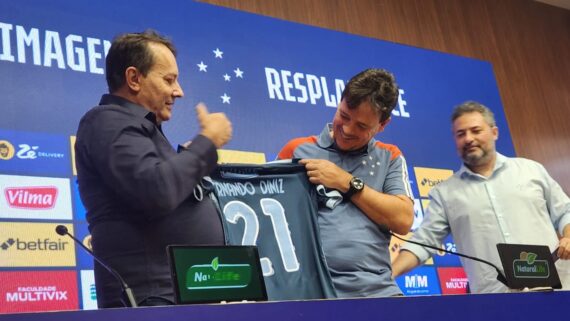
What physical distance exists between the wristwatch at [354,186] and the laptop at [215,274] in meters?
0.61

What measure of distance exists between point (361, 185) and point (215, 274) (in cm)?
71

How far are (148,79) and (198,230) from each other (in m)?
0.34

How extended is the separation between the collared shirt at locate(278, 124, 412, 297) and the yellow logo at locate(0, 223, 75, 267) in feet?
2.55

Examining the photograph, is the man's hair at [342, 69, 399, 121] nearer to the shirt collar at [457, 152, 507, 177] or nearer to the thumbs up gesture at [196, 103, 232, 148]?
the thumbs up gesture at [196, 103, 232, 148]

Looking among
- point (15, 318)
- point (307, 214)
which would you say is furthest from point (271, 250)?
point (15, 318)

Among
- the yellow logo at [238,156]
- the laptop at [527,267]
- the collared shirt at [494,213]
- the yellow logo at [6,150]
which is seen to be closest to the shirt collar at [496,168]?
the collared shirt at [494,213]

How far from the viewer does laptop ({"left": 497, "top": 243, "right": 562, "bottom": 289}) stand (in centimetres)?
148

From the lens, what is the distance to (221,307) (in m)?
Result: 0.96

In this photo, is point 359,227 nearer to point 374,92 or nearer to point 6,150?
point 374,92

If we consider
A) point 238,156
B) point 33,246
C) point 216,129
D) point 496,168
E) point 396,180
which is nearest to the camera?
point 216,129

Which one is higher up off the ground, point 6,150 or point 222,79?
point 222,79

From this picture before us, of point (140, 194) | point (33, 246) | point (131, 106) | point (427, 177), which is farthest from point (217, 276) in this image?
point (427, 177)

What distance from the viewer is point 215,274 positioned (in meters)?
1.08

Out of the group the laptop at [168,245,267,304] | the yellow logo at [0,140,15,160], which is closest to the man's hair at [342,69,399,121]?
the laptop at [168,245,267,304]
